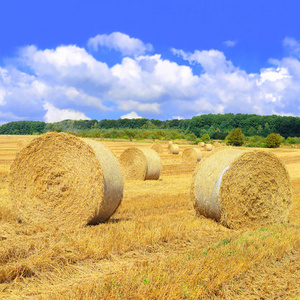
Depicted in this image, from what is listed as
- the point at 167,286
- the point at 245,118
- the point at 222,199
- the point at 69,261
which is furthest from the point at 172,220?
the point at 245,118

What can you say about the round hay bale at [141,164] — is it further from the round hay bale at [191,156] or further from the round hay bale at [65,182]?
the round hay bale at [191,156]

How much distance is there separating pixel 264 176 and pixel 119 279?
5206mm

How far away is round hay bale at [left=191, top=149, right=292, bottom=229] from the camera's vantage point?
7445 millimetres

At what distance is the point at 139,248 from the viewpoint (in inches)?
212

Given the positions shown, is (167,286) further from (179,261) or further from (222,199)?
(222,199)

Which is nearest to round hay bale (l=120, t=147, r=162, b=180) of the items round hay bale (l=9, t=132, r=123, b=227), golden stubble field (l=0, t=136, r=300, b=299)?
round hay bale (l=9, t=132, r=123, b=227)

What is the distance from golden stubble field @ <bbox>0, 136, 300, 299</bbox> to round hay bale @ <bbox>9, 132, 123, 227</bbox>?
1.45 ft

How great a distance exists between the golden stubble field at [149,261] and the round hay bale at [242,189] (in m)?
0.47

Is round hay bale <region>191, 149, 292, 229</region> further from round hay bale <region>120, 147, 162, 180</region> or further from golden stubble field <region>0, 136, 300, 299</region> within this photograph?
round hay bale <region>120, 147, 162, 180</region>

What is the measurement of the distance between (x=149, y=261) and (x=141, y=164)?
10138 millimetres

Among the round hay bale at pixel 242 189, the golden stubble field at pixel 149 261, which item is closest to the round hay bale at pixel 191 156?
the round hay bale at pixel 242 189

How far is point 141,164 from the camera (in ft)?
49.0

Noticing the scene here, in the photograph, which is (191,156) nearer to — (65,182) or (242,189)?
(242,189)

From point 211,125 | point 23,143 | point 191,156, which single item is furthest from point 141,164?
point 211,125
